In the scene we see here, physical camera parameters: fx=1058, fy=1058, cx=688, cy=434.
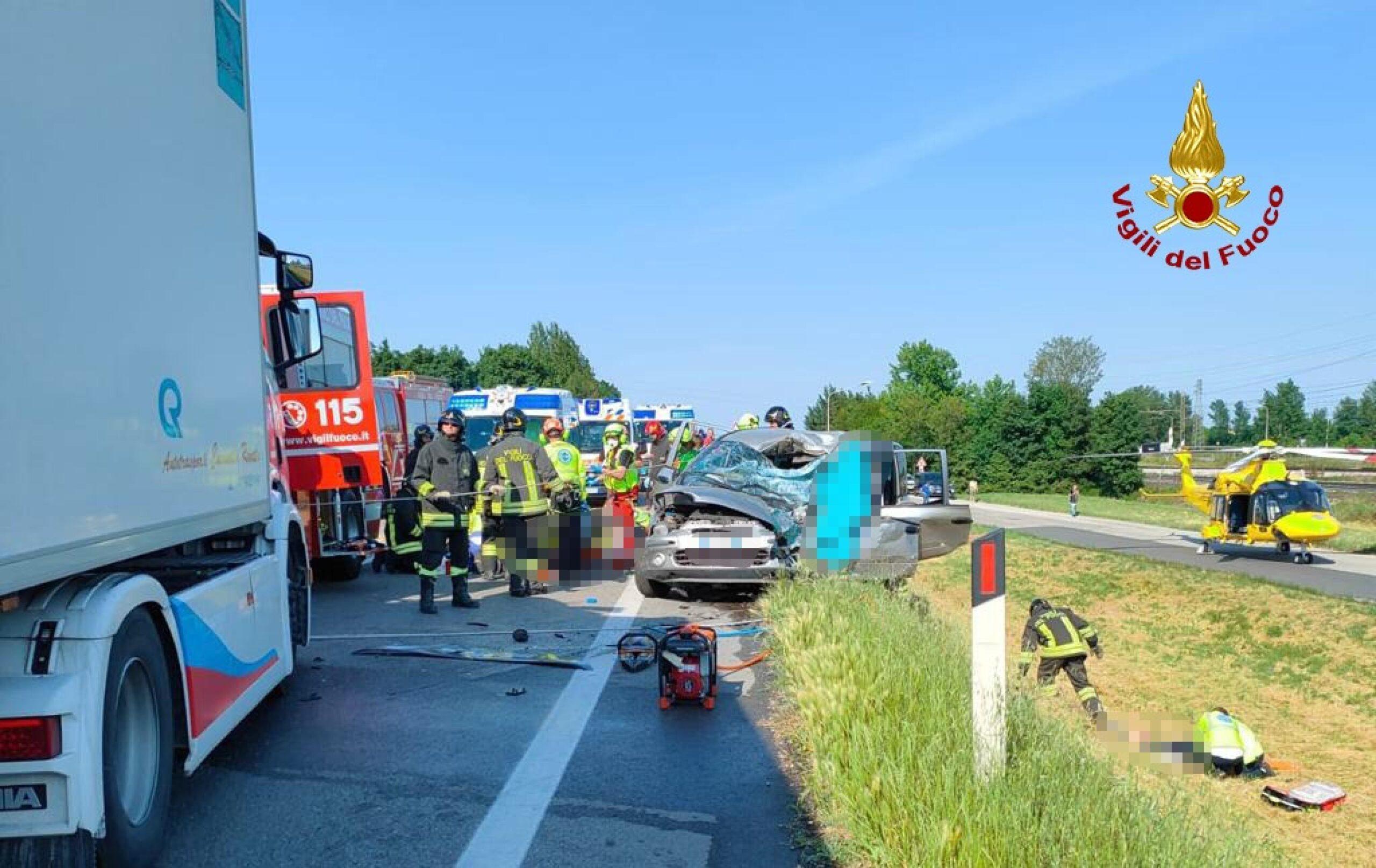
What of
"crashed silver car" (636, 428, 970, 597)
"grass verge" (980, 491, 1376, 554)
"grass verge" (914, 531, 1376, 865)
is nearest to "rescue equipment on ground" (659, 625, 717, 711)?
"grass verge" (914, 531, 1376, 865)

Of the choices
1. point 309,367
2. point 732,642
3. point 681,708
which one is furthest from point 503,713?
point 309,367

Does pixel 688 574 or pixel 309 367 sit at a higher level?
pixel 309 367

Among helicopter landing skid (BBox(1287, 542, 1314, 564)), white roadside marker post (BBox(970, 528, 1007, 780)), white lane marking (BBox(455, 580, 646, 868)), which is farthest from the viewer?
helicopter landing skid (BBox(1287, 542, 1314, 564))

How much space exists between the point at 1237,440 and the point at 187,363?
5382 inches

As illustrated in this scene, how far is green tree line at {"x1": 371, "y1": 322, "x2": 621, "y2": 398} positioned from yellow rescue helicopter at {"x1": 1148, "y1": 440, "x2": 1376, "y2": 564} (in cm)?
6818

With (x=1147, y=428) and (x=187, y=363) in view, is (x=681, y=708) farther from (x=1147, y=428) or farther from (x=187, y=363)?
(x=1147, y=428)

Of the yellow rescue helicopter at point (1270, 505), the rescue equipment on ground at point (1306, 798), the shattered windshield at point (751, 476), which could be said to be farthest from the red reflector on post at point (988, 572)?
the yellow rescue helicopter at point (1270, 505)

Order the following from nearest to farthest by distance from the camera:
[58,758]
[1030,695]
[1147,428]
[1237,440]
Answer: [58,758]
[1030,695]
[1147,428]
[1237,440]

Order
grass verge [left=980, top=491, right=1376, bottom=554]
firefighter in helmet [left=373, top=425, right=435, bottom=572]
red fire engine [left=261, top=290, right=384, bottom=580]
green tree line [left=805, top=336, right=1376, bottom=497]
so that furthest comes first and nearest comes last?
green tree line [left=805, top=336, right=1376, bottom=497]
grass verge [left=980, top=491, right=1376, bottom=554]
firefighter in helmet [left=373, top=425, right=435, bottom=572]
red fire engine [left=261, top=290, right=384, bottom=580]

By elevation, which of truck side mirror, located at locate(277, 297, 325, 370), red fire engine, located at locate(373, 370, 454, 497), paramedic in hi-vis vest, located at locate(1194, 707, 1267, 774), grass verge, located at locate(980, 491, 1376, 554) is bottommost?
grass verge, located at locate(980, 491, 1376, 554)

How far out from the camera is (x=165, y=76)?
13.5 feet

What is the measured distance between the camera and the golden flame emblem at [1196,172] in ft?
39.5

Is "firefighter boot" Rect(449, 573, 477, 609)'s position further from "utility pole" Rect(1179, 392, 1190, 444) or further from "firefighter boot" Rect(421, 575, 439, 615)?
"utility pole" Rect(1179, 392, 1190, 444)

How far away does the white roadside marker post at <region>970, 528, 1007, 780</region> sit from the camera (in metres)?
3.82
